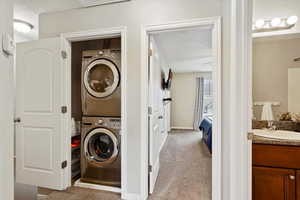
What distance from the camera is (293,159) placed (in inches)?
55.9

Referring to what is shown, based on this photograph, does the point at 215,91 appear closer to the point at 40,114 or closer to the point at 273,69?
the point at 273,69

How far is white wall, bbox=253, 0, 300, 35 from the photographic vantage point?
1819 millimetres

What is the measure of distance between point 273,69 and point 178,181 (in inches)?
76.7

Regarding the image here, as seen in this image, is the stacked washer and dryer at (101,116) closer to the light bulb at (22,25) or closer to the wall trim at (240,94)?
the light bulb at (22,25)

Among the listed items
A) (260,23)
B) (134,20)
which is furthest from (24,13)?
(260,23)

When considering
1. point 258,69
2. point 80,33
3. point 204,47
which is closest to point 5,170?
point 80,33

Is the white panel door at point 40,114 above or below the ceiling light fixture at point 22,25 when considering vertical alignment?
below

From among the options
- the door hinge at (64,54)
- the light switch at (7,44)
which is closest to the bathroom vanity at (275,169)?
the light switch at (7,44)

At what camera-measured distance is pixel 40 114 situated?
87.9 inches

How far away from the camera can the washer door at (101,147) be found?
2324 millimetres

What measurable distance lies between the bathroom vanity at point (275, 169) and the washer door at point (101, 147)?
5.30 feet

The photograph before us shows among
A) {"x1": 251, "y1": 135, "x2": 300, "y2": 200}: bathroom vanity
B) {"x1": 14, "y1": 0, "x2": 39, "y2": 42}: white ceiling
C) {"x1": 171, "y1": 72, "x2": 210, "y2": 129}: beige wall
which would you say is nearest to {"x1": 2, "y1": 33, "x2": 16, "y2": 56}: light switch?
{"x1": 14, "y1": 0, "x2": 39, "y2": 42}: white ceiling

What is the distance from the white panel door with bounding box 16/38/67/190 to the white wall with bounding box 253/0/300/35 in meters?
2.44

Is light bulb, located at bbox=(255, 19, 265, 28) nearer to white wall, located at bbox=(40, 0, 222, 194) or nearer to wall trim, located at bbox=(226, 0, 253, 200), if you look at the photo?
white wall, located at bbox=(40, 0, 222, 194)
